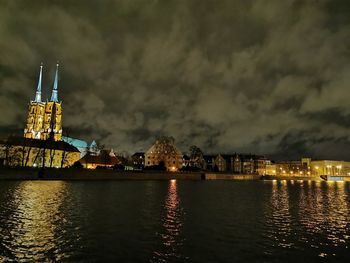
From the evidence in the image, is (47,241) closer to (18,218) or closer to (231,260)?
(18,218)

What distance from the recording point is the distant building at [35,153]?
306ft

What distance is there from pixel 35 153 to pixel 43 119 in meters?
81.6

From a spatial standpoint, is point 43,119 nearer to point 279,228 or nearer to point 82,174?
point 82,174

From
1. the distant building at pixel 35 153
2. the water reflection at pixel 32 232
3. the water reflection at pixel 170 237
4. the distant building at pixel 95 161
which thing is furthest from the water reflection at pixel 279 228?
the distant building at pixel 95 161

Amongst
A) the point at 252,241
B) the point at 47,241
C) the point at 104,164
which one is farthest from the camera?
the point at 104,164

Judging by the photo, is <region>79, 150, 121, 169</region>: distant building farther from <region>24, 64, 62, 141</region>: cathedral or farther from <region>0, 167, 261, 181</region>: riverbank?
<region>24, 64, 62, 141</region>: cathedral

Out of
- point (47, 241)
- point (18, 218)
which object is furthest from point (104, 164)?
point (47, 241)

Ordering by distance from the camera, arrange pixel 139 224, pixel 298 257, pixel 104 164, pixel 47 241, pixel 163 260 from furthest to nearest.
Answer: pixel 104 164, pixel 139 224, pixel 47 241, pixel 298 257, pixel 163 260

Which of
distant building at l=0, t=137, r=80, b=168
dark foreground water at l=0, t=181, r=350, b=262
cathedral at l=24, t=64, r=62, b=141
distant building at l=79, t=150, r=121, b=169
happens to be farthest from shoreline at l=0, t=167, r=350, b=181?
cathedral at l=24, t=64, r=62, b=141

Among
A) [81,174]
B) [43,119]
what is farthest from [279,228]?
[43,119]

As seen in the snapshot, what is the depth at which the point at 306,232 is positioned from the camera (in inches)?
885

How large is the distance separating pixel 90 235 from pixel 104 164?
10279 cm

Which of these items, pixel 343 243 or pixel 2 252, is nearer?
pixel 2 252

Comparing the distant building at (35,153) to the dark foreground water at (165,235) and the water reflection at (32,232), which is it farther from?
the dark foreground water at (165,235)
